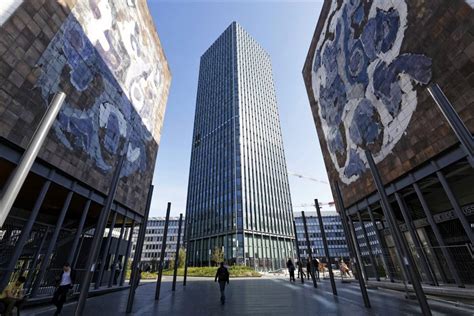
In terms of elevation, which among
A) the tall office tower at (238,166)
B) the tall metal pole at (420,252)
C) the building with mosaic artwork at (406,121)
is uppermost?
the tall office tower at (238,166)

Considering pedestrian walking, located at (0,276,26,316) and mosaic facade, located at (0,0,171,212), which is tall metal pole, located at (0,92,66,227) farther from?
mosaic facade, located at (0,0,171,212)

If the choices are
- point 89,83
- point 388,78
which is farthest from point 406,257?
point 89,83

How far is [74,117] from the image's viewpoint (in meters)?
15.1

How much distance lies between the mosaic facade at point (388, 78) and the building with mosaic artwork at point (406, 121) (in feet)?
0.19

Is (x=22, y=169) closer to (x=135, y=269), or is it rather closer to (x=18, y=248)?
(x=135, y=269)

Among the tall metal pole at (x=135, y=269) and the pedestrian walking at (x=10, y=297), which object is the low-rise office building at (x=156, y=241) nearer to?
the tall metal pole at (x=135, y=269)

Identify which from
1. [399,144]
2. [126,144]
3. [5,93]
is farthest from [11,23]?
[399,144]

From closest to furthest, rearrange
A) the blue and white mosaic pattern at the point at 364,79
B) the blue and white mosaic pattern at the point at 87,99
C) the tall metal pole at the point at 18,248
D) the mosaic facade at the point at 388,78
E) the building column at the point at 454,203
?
the tall metal pole at the point at 18,248, the building column at the point at 454,203, the mosaic facade at the point at 388,78, the blue and white mosaic pattern at the point at 87,99, the blue and white mosaic pattern at the point at 364,79

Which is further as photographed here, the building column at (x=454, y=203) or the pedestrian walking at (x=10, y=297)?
the building column at (x=454, y=203)

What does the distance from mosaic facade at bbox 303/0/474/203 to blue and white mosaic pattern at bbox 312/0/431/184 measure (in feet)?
0.21

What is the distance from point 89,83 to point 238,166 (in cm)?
5389

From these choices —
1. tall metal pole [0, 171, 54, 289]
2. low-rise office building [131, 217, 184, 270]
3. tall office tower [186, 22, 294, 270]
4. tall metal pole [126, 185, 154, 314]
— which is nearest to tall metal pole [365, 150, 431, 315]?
tall metal pole [126, 185, 154, 314]

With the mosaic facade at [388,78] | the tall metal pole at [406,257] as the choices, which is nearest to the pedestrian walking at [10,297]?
the tall metal pole at [406,257]

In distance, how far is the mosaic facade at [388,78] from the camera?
12125 millimetres
